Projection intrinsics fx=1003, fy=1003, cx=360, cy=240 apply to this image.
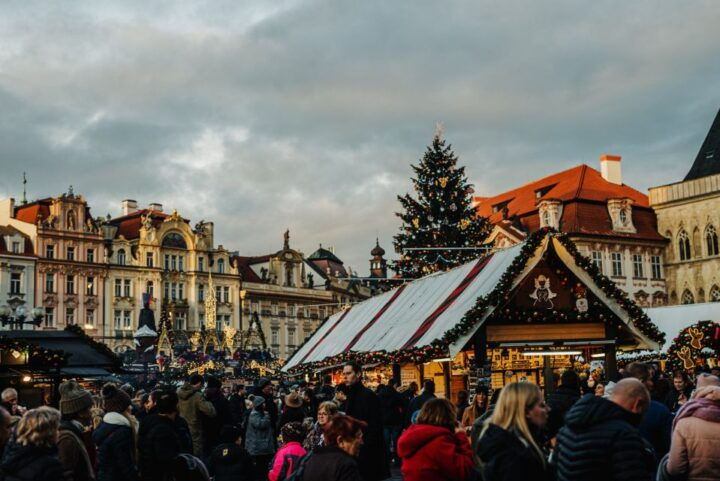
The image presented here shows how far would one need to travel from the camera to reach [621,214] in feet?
184

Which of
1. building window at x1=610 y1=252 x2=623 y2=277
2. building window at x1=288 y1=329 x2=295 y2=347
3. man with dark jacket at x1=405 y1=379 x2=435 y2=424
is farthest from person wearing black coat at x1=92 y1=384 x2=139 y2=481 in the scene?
building window at x1=288 y1=329 x2=295 y2=347

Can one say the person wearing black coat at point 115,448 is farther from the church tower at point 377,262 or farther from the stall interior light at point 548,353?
the church tower at point 377,262

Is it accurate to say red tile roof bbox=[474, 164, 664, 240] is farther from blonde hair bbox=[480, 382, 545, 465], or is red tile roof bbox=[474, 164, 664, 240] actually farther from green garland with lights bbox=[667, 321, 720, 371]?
blonde hair bbox=[480, 382, 545, 465]

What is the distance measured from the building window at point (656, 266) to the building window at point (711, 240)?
12.6 feet

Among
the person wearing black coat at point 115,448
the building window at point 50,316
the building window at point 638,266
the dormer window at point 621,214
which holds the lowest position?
the person wearing black coat at point 115,448

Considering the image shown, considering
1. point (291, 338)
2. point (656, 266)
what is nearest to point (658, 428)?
point (656, 266)

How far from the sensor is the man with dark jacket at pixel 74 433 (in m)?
7.26

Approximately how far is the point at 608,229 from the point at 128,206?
38.9 meters

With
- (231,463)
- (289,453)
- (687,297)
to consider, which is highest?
(687,297)

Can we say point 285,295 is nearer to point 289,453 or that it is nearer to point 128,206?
point 128,206

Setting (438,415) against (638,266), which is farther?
(638,266)

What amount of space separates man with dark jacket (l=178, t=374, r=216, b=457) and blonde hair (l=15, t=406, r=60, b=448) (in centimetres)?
614

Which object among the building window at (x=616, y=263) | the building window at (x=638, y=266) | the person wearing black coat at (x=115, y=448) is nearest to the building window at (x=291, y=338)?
the building window at (x=616, y=263)

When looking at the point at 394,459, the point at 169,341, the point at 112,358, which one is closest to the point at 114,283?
the point at 169,341
